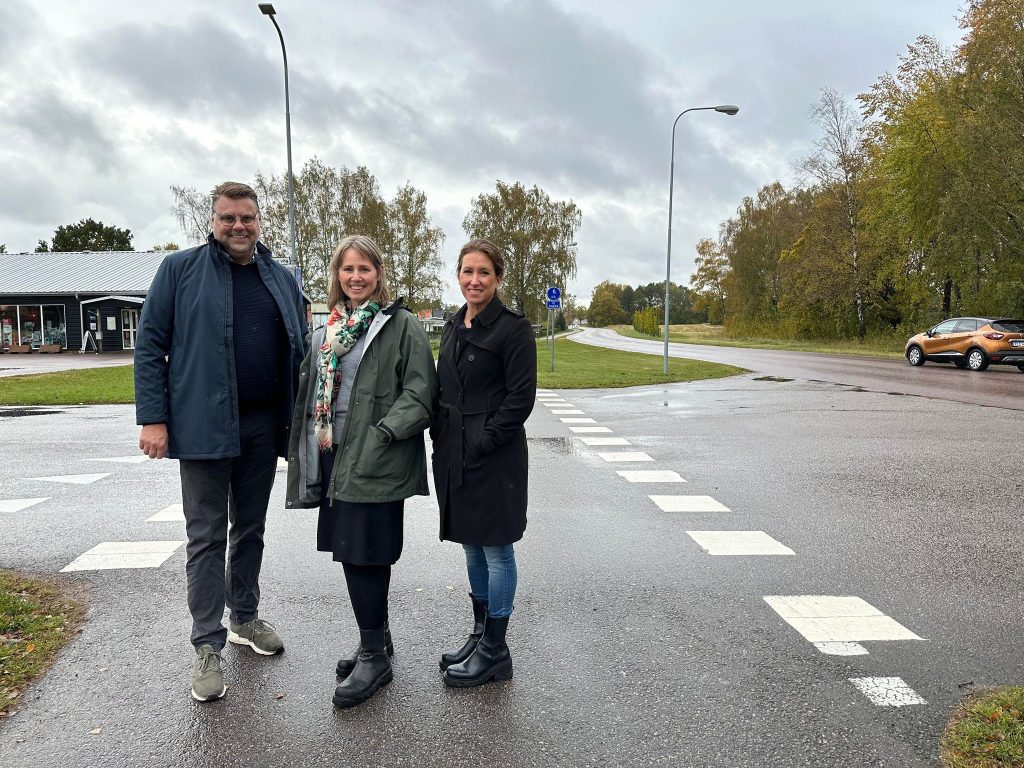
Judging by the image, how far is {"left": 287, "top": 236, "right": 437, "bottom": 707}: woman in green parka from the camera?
2979 mm

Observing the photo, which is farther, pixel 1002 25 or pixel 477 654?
pixel 1002 25

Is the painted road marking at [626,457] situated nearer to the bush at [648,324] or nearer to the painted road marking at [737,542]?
the painted road marking at [737,542]

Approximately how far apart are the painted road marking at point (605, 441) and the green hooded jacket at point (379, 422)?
6.19 meters

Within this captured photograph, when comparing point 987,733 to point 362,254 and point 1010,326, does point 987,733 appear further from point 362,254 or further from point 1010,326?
point 1010,326

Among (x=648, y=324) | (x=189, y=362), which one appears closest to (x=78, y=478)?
(x=189, y=362)

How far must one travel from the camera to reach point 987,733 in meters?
2.57

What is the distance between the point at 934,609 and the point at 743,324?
200ft

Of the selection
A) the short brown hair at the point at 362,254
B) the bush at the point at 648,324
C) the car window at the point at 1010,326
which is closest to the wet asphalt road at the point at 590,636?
the short brown hair at the point at 362,254

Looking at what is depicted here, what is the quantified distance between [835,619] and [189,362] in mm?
3315

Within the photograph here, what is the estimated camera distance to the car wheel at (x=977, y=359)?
69.9 feet

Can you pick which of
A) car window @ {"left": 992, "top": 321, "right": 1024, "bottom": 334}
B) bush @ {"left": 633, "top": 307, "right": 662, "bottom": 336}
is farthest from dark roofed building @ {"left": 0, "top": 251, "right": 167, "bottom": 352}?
bush @ {"left": 633, "top": 307, "right": 662, "bottom": 336}

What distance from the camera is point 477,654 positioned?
3102mm

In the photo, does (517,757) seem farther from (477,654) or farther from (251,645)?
(251,645)

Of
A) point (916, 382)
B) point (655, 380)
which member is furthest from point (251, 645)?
point (916, 382)
